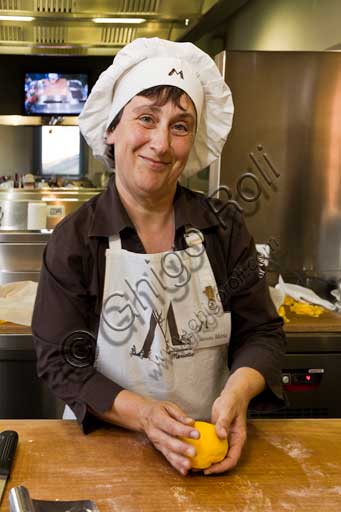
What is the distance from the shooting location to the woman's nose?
94cm

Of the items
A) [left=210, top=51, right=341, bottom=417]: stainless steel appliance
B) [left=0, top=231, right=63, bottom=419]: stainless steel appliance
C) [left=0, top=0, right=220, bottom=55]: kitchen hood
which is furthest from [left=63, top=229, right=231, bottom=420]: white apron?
[left=0, top=0, right=220, bottom=55]: kitchen hood

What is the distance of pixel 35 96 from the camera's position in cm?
509

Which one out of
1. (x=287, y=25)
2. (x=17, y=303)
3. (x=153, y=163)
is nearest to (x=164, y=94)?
(x=153, y=163)

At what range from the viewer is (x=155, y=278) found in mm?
1039

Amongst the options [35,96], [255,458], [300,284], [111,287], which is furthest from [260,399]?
[35,96]

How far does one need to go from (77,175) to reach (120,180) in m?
4.67

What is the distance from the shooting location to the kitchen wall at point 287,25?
8.27 feet

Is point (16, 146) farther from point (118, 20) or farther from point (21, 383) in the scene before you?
point (21, 383)

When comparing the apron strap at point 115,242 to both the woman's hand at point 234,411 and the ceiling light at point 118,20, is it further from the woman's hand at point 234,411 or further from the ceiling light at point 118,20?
the ceiling light at point 118,20

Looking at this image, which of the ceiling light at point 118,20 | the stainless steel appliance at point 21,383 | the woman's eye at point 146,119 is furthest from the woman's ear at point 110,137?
the ceiling light at point 118,20

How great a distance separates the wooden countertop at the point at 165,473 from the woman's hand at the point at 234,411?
3 cm

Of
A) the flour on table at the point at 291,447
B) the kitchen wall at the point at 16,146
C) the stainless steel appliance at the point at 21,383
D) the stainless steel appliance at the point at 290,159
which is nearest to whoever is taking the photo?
the flour on table at the point at 291,447

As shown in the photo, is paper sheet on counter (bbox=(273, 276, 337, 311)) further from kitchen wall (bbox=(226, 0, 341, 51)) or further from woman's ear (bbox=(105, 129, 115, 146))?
kitchen wall (bbox=(226, 0, 341, 51))

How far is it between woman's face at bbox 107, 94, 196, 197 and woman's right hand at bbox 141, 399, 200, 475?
0.42 metres
